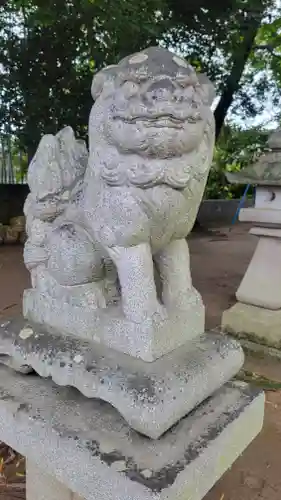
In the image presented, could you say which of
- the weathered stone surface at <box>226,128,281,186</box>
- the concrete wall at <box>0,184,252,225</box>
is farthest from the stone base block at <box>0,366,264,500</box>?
the concrete wall at <box>0,184,252,225</box>

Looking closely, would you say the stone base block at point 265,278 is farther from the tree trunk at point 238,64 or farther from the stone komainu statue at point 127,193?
the tree trunk at point 238,64

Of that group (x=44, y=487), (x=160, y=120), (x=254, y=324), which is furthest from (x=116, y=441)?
(x=254, y=324)

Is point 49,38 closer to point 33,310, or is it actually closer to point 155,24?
point 155,24

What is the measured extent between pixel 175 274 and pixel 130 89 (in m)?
0.43

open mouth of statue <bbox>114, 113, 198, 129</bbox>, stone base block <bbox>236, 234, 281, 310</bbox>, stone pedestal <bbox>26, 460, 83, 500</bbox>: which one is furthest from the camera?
stone base block <bbox>236, 234, 281, 310</bbox>

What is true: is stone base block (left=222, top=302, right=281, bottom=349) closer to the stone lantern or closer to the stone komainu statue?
the stone lantern

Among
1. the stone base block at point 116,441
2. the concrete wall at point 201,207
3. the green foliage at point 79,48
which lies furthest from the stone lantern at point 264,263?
the concrete wall at point 201,207

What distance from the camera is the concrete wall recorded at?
6.37 m

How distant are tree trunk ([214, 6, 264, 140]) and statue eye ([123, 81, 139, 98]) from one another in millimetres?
4916

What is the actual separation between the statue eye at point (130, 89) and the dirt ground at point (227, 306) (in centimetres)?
128

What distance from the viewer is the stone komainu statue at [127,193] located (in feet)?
2.82

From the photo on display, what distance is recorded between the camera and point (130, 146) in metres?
0.88

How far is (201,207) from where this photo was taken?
8.28m

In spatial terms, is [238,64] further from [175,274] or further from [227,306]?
[175,274]
